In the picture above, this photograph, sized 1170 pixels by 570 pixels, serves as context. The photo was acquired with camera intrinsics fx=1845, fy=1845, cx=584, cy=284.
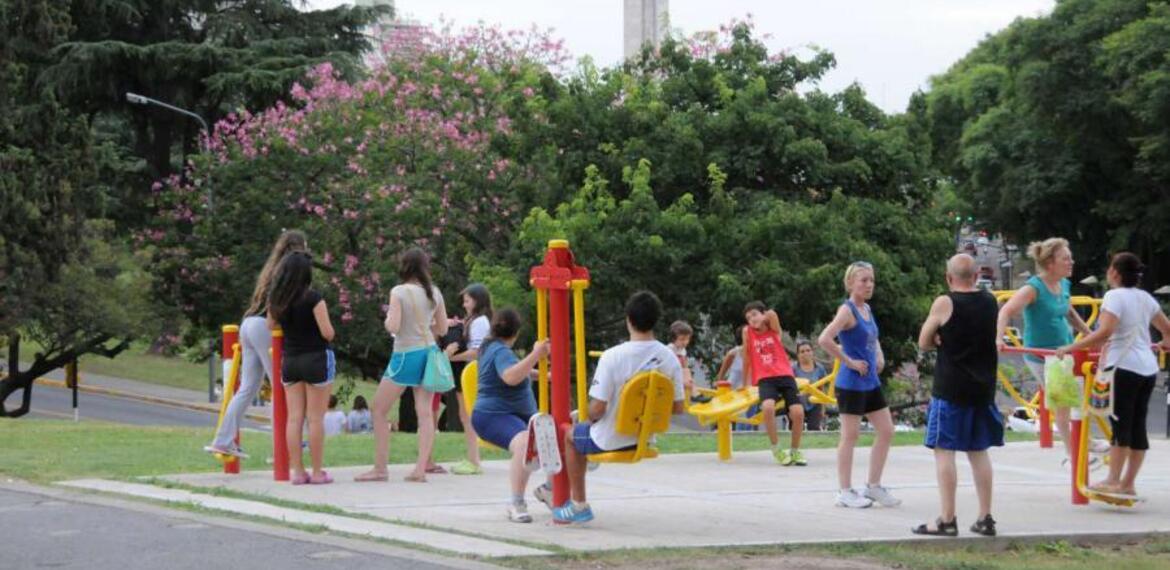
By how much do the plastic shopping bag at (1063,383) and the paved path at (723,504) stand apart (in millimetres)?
686

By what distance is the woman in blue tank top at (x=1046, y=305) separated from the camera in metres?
12.3

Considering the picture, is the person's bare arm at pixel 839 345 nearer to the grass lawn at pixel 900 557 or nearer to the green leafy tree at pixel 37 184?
the grass lawn at pixel 900 557

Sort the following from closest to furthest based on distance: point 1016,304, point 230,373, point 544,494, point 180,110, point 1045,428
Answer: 1. point 544,494
2. point 1016,304
3. point 230,373
4. point 1045,428
5. point 180,110

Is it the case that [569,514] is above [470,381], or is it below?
below

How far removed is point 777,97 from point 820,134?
1.58 meters

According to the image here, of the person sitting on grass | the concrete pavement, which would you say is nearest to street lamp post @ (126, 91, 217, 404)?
the concrete pavement

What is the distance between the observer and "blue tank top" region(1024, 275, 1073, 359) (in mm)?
12484

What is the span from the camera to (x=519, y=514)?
10.3 meters

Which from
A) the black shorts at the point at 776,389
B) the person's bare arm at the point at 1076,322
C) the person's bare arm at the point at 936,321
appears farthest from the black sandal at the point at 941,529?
the black shorts at the point at 776,389

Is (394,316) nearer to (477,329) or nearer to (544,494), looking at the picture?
(477,329)

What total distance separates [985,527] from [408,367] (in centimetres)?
410

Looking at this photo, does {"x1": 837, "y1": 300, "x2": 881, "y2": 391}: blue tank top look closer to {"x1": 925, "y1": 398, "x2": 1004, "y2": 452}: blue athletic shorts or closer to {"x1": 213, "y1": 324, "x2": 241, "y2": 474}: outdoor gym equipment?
{"x1": 925, "y1": 398, "x2": 1004, "y2": 452}: blue athletic shorts

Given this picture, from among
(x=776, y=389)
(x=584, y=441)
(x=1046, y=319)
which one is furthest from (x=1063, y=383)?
(x=776, y=389)

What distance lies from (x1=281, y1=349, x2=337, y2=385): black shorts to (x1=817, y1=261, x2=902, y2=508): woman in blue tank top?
3.21m
